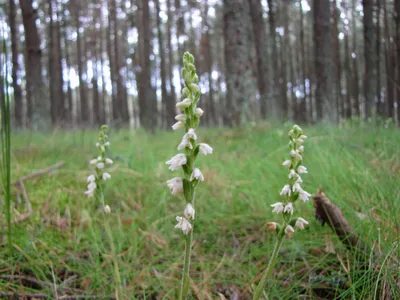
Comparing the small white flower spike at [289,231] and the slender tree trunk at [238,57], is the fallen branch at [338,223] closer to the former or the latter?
the small white flower spike at [289,231]

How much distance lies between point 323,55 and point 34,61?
867 cm

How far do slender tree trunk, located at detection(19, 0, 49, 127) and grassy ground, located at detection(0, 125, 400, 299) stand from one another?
7.71 m

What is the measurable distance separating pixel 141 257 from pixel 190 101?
1.39m

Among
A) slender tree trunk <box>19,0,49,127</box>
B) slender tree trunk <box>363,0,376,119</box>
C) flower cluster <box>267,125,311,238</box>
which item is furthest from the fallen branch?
slender tree trunk <box>19,0,49,127</box>

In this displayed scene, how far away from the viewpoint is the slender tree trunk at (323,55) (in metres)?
9.82

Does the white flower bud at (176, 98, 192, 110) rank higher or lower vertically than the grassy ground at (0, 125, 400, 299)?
higher

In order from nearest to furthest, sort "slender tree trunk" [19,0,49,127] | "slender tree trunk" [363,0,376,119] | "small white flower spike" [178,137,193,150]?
"small white flower spike" [178,137,193,150] < "slender tree trunk" [19,0,49,127] < "slender tree trunk" [363,0,376,119]

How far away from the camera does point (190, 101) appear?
40.6 inches

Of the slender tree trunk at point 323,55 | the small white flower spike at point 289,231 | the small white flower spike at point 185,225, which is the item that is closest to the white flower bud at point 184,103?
the small white flower spike at point 185,225

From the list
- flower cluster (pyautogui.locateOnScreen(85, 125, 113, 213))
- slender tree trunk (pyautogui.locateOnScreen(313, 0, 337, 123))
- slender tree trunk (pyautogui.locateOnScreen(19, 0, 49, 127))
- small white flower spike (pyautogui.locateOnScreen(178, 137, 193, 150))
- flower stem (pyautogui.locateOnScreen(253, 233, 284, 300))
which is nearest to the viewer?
small white flower spike (pyautogui.locateOnScreen(178, 137, 193, 150))

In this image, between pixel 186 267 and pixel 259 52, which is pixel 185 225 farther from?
pixel 259 52

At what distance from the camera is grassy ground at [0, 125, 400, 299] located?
1.62 metres

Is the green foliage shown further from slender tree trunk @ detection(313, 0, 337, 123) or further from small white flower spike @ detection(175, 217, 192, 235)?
slender tree trunk @ detection(313, 0, 337, 123)

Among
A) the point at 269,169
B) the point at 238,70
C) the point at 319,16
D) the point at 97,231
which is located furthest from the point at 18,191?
the point at 319,16
